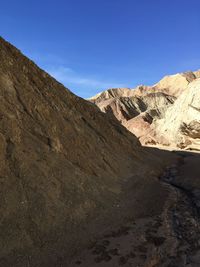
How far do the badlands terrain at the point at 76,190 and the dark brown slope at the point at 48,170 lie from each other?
45 millimetres

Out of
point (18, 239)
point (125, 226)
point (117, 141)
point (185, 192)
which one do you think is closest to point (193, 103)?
point (117, 141)

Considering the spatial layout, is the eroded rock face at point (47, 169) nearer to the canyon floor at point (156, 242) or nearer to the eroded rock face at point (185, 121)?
the canyon floor at point (156, 242)

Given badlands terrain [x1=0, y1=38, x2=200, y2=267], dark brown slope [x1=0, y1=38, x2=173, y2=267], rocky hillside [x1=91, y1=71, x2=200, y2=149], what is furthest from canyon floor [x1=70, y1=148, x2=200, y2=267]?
rocky hillside [x1=91, y1=71, x2=200, y2=149]

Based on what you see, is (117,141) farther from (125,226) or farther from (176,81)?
(176,81)

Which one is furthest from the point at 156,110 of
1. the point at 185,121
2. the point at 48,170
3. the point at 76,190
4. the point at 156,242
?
the point at 156,242

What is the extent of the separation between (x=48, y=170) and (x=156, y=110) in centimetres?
6308

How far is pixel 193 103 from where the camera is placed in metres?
47.9

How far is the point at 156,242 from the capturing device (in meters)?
14.7

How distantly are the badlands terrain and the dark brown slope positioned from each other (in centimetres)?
4

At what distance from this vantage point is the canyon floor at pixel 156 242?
42.8 feet

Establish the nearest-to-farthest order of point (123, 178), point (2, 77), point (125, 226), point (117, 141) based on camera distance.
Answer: point (125, 226) → point (2, 77) → point (123, 178) → point (117, 141)

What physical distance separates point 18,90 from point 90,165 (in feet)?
19.1

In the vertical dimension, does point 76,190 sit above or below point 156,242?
above

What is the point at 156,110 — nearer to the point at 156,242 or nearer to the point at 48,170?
the point at 48,170
